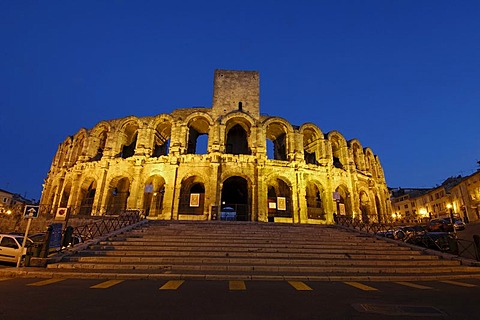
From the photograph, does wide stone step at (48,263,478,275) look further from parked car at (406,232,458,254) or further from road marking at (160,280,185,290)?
parked car at (406,232,458,254)

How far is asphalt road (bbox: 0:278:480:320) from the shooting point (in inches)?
168

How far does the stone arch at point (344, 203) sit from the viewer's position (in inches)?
1056

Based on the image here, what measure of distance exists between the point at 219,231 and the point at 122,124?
788 inches

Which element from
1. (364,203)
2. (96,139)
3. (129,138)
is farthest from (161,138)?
(364,203)

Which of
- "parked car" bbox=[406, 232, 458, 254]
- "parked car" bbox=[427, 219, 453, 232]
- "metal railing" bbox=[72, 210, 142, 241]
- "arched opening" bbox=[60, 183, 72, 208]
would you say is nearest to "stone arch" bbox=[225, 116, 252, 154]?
"metal railing" bbox=[72, 210, 142, 241]

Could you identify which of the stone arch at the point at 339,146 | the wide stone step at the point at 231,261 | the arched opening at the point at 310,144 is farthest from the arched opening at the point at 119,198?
the stone arch at the point at 339,146

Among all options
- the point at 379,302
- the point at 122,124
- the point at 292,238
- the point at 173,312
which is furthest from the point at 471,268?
the point at 122,124

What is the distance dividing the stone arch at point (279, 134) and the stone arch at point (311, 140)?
181 centimetres

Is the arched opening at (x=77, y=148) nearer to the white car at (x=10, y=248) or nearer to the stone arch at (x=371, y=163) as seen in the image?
the white car at (x=10, y=248)

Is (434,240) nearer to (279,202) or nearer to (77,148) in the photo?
(279,202)

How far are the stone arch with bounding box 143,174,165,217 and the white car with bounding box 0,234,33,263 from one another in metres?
14.7

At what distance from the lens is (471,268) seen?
10.6 meters

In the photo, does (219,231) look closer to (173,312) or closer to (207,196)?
(207,196)

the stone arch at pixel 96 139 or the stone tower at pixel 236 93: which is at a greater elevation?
the stone tower at pixel 236 93
